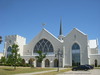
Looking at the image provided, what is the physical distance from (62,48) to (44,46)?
7.28m

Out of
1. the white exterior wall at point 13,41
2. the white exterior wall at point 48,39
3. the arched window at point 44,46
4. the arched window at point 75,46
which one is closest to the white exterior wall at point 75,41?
the arched window at point 75,46

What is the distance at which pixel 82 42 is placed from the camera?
5116cm

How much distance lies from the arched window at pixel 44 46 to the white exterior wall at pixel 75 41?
262 inches

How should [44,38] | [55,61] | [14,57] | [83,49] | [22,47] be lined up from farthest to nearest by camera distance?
[22,47], [44,38], [55,61], [83,49], [14,57]

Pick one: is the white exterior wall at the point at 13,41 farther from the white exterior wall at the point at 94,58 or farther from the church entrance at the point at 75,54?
the white exterior wall at the point at 94,58

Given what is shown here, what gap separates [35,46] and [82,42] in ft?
61.3

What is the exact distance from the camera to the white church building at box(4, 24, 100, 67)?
50816 millimetres

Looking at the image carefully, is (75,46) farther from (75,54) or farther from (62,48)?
(62,48)

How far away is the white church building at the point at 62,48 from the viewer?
50.8 m

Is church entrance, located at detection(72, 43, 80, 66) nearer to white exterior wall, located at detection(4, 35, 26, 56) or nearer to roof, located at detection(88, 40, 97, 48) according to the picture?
roof, located at detection(88, 40, 97, 48)

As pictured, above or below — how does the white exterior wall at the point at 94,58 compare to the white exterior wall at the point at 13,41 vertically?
below

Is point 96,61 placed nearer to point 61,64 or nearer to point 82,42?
point 82,42

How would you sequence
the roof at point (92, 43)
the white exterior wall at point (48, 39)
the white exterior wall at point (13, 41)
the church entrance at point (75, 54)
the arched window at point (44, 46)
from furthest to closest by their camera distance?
the white exterior wall at point (13, 41) → the roof at point (92, 43) → the arched window at point (44, 46) → the white exterior wall at point (48, 39) → the church entrance at point (75, 54)

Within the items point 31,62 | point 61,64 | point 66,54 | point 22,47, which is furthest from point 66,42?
point 22,47
